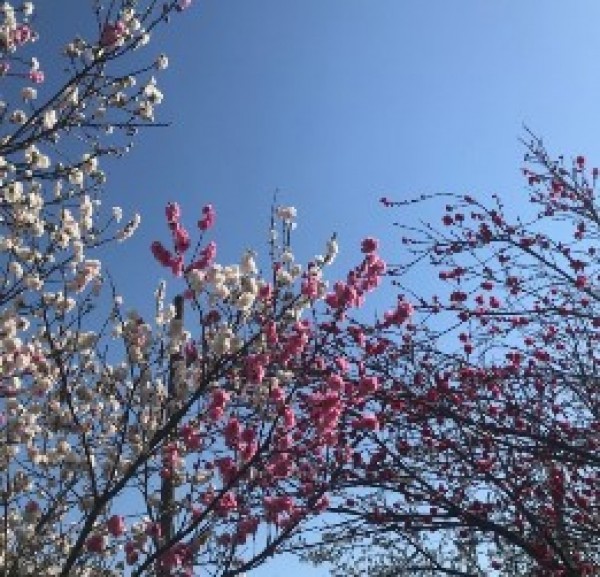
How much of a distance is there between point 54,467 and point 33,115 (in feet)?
9.54

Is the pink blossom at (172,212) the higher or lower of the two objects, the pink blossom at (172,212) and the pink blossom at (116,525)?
the higher

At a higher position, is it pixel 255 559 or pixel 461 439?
pixel 461 439

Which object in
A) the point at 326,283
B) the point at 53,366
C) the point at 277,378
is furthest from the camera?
the point at 53,366

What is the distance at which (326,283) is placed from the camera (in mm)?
5738

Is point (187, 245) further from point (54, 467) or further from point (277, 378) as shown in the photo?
point (54, 467)

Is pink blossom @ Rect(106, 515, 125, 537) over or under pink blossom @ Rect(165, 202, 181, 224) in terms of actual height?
under

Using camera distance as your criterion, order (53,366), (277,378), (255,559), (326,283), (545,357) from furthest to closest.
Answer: (545,357), (53,366), (326,283), (277,378), (255,559)

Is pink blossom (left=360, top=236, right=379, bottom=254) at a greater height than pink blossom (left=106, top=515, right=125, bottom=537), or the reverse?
pink blossom (left=360, top=236, right=379, bottom=254)

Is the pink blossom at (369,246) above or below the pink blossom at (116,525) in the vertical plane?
above

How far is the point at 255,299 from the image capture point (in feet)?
17.9

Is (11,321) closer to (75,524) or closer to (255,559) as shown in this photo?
(75,524)

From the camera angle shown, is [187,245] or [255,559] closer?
[255,559]

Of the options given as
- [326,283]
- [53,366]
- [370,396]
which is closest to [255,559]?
[370,396]

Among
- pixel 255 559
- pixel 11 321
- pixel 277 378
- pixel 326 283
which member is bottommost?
pixel 255 559
